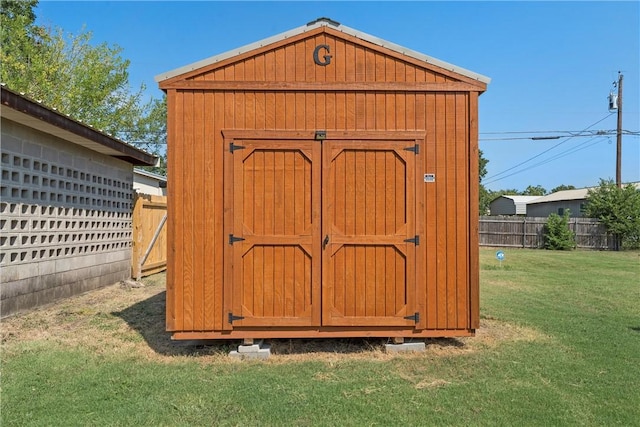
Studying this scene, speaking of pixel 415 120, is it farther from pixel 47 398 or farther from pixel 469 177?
pixel 47 398

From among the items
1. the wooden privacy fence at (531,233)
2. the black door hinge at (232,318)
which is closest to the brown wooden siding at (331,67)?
the black door hinge at (232,318)

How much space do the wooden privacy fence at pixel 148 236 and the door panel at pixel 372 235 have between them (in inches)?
218

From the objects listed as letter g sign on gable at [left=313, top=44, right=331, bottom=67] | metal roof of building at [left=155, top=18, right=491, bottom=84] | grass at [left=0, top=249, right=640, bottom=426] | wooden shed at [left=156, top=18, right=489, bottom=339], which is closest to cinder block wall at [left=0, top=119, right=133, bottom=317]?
grass at [left=0, top=249, right=640, bottom=426]

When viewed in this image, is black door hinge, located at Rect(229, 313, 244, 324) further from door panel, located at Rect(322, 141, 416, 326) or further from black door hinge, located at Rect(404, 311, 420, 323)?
black door hinge, located at Rect(404, 311, 420, 323)

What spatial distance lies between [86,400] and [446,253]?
309 cm

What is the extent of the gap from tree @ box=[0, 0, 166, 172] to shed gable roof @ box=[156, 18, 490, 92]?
42.8 feet

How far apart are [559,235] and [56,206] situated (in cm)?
1713

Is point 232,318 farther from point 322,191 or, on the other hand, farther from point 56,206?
point 56,206

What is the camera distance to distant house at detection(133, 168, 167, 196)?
41.7 ft

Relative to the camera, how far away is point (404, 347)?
3873 mm

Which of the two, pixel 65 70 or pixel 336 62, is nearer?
pixel 336 62

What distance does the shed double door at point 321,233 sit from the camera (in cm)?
377

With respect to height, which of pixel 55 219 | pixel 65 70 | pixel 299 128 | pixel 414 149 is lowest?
pixel 55 219

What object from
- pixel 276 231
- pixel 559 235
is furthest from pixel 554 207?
pixel 276 231
